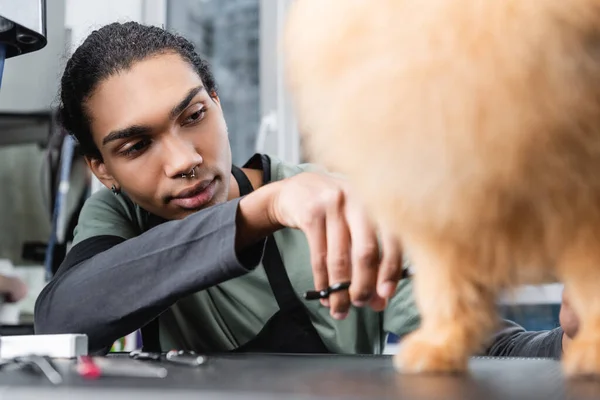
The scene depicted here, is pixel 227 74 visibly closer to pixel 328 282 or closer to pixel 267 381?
pixel 328 282

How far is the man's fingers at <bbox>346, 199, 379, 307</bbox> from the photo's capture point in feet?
1.82

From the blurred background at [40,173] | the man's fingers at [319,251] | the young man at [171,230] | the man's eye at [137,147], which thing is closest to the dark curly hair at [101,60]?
the young man at [171,230]

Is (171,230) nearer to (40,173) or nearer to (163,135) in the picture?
(163,135)

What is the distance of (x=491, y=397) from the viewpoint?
34cm

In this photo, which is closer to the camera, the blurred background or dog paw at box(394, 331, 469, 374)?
dog paw at box(394, 331, 469, 374)

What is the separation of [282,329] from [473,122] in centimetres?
67

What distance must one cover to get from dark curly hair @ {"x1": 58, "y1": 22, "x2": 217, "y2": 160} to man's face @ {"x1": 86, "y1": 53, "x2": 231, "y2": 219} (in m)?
0.02

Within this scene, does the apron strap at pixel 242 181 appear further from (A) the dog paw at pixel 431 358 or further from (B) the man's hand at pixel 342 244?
(A) the dog paw at pixel 431 358

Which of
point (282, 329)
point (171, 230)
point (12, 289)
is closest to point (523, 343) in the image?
point (282, 329)

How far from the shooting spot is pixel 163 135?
37.1 inches

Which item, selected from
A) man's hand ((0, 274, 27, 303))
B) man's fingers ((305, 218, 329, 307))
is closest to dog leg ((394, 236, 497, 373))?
man's fingers ((305, 218, 329, 307))

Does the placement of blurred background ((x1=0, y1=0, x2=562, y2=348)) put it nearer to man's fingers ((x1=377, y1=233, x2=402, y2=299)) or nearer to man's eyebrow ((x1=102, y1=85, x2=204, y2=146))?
man's eyebrow ((x1=102, y1=85, x2=204, y2=146))

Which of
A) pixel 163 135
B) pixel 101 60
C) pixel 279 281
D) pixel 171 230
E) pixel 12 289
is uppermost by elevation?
pixel 101 60

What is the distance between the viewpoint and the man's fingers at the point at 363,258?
55 centimetres
